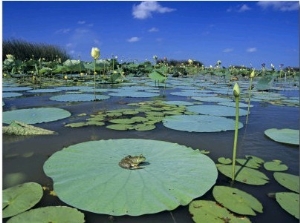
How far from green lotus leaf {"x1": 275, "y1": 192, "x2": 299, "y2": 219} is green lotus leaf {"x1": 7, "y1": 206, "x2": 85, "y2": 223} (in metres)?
1.01

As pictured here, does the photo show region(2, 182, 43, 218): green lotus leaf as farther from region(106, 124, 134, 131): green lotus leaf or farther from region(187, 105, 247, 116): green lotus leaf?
region(187, 105, 247, 116): green lotus leaf

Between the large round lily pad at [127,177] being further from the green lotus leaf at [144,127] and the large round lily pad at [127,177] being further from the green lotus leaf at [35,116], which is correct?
the green lotus leaf at [35,116]

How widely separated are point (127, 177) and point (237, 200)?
23.8 inches

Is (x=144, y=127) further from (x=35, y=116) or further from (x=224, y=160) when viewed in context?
(x=35, y=116)

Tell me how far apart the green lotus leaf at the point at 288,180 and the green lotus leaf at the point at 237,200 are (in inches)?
12.3

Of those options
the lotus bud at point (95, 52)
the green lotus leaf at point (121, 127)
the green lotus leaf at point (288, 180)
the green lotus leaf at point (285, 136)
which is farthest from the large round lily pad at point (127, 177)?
the lotus bud at point (95, 52)

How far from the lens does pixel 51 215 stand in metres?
1.27

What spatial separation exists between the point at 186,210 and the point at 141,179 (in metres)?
0.31

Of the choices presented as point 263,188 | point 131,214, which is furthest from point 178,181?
point 263,188

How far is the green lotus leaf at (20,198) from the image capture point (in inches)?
51.7

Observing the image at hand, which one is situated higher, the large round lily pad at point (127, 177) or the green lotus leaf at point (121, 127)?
the green lotus leaf at point (121, 127)

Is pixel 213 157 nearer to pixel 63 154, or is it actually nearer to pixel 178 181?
pixel 178 181

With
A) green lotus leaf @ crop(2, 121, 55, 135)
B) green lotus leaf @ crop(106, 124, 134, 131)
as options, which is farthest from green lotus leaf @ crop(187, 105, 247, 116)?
green lotus leaf @ crop(2, 121, 55, 135)

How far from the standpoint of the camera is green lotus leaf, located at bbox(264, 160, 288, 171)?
193cm
